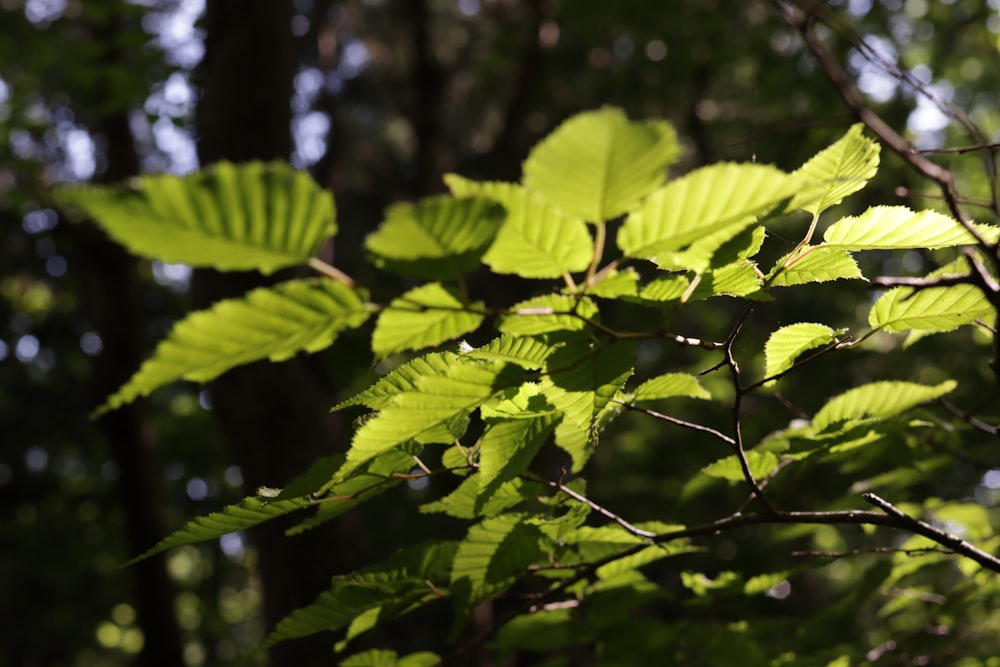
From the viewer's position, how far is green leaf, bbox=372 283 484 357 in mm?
552

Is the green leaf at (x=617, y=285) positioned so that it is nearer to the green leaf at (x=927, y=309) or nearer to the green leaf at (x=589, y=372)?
the green leaf at (x=589, y=372)

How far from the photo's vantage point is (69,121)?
1200cm

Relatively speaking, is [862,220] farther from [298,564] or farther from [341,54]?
[341,54]

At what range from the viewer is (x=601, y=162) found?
0.49 m

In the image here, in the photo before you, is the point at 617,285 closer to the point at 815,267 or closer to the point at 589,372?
the point at 589,372

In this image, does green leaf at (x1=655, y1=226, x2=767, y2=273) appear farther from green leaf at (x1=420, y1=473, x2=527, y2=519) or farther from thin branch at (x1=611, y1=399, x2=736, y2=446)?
green leaf at (x1=420, y1=473, x2=527, y2=519)

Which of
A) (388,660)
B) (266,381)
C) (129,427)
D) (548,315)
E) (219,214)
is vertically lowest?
(129,427)

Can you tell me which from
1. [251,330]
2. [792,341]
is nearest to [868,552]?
[792,341]

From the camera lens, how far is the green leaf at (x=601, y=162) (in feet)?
1.58

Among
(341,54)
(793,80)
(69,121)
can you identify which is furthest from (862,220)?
(341,54)

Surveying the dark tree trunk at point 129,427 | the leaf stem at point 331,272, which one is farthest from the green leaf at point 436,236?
the dark tree trunk at point 129,427

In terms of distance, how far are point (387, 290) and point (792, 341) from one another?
0.56 metres

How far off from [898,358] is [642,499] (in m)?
3.94

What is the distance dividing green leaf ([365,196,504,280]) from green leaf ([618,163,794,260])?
0.33 feet
